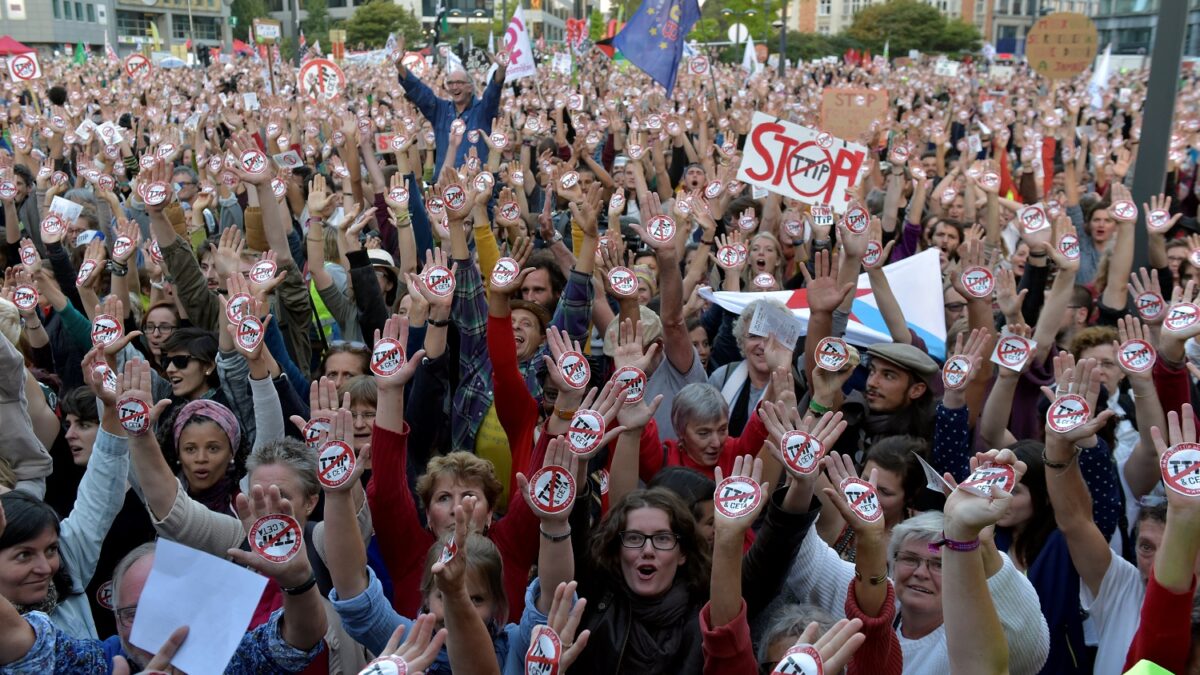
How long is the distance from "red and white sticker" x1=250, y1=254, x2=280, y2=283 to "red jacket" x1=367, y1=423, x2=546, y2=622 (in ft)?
5.85

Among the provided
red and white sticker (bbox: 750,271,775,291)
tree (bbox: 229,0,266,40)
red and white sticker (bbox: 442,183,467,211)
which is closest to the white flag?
red and white sticker (bbox: 750,271,775,291)

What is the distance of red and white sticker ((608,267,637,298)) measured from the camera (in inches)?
185

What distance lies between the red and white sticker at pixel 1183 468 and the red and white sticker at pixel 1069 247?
256 cm

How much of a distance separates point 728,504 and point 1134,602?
4.31 feet

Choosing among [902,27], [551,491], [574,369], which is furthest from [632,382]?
[902,27]

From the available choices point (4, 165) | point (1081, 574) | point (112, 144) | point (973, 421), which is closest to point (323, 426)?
point (1081, 574)

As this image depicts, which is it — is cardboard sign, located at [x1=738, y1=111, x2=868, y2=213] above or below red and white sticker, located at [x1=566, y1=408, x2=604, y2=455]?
above

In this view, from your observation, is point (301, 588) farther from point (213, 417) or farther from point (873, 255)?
point (873, 255)

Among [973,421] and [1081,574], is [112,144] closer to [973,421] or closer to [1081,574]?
Result: [973,421]

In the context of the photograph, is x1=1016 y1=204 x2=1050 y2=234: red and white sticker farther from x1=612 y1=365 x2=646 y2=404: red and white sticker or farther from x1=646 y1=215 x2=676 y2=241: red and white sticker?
x1=612 y1=365 x2=646 y2=404: red and white sticker

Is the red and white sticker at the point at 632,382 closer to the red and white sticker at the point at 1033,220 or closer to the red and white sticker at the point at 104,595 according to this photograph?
the red and white sticker at the point at 104,595

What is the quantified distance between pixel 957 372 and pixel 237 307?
284 cm

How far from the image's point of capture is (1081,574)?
3264mm

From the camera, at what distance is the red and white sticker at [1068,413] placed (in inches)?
126
